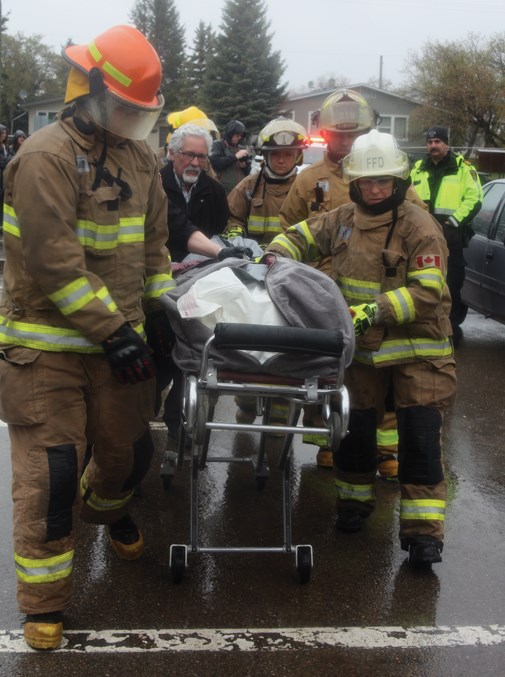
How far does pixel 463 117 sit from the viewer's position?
129 ft

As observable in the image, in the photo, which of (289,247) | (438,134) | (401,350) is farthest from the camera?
(438,134)

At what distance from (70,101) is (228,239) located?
1.72 meters

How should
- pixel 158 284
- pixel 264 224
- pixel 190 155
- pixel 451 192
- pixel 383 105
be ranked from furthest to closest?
1. pixel 383 105
2. pixel 451 192
3. pixel 264 224
4. pixel 190 155
5. pixel 158 284

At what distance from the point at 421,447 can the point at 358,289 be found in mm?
779

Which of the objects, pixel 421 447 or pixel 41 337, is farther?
pixel 421 447

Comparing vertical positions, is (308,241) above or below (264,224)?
above

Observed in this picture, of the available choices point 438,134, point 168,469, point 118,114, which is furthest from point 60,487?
point 438,134

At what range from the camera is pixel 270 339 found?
306cm

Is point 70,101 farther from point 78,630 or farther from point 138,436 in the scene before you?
point 78,630

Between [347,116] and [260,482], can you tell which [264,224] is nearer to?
[347,116]

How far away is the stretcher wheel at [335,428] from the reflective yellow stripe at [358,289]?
3.01 ft

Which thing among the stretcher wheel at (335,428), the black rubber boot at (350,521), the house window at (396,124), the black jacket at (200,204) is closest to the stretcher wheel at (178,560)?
the stretcher wheel at (335,428)

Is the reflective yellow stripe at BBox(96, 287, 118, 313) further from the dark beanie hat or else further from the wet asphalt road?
the dark beanie hat

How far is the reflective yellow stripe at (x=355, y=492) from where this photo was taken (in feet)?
14.1
